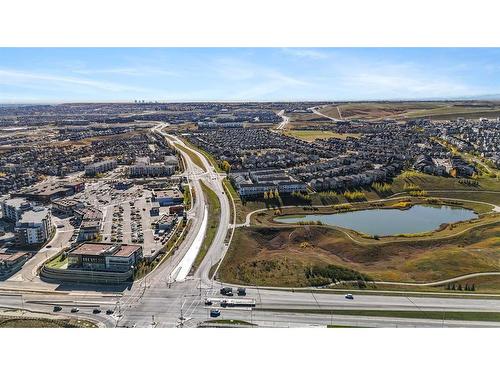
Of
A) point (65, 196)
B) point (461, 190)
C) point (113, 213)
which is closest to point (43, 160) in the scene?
point (65, 196)

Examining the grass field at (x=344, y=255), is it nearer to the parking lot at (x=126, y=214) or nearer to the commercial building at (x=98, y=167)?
the parking lot at (x=126, y=214)

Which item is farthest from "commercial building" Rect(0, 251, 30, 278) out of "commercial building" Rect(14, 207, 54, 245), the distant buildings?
the distant buildings

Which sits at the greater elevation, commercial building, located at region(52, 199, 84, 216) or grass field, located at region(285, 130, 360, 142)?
grass field, located at region(285, 130, 360, 142)

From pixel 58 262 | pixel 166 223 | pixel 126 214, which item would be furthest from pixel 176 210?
pixel 58 262

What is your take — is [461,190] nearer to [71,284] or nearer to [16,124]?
[71,284]

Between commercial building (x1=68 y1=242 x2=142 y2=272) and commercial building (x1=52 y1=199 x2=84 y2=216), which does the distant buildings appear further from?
commercial building (x1=68 y1=242 x2=142 y2=272)

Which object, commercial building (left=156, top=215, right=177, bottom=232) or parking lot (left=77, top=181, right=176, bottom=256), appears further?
commercial building (left=156, top=215, right=177, bottom=232)

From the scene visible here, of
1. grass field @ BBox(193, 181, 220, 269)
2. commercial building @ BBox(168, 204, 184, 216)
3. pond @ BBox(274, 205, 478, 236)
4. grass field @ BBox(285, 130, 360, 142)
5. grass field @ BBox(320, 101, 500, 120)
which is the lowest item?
pond @ BBox(274, 205, 478, 236)
